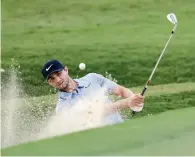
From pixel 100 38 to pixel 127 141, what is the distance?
372 inches

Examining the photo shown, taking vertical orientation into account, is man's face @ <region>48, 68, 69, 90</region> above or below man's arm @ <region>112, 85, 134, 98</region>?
above

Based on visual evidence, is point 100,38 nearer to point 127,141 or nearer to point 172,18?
point 172,18

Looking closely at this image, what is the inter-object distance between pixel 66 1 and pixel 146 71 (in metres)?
5.44

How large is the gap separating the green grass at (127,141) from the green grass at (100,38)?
6280mm

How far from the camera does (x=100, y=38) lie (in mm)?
11914

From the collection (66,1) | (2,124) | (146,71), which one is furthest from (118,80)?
(66,1)

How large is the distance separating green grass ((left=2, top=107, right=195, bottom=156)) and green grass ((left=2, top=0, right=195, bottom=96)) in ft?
20.6

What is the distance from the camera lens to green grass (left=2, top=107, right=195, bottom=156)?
7.75 feet

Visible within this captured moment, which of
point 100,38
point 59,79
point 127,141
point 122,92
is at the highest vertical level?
point 100,38

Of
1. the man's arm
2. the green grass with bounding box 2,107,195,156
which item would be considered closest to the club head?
the man's arm

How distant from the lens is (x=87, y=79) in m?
5.30

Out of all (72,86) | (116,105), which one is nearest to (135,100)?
(116,105)

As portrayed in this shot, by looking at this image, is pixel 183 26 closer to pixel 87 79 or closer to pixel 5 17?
pixel 5 17

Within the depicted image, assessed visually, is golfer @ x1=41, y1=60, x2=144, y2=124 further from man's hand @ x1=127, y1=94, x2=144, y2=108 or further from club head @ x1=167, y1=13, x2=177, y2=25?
club head @ x1=167, y1=13, x2=177, y2=25
